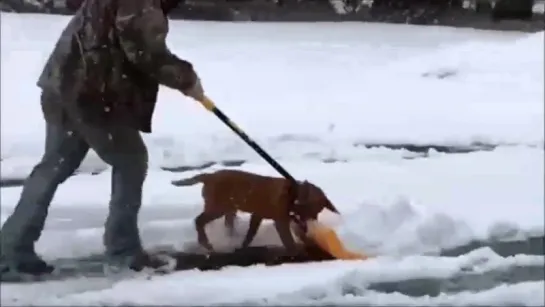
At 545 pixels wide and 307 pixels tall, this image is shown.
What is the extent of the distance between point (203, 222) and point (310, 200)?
0.46 feet

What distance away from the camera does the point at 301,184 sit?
3.04 feet

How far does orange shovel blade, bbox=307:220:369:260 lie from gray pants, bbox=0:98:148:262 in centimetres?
23

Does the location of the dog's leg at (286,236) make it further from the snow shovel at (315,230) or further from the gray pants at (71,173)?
the gray pants at (71,173)

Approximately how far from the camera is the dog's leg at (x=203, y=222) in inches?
36.1

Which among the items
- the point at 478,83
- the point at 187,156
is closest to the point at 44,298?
the point at 187,156

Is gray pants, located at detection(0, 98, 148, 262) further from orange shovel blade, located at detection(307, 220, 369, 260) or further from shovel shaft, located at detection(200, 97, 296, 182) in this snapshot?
orange shovel blade, located at detection(307, 220, 369, 260)

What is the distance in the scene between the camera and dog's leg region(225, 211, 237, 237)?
36.2 inches

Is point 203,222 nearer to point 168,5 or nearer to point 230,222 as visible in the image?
point 230,222

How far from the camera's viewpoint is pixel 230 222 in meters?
0.92

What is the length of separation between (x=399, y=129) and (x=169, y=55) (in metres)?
0.31

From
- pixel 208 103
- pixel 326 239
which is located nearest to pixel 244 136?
pixel 208 103

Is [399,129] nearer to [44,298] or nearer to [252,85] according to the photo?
[252,85]

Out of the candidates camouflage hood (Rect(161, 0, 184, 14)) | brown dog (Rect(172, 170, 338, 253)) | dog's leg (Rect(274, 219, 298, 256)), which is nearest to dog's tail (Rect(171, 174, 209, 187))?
brown dog (Rect(172, 170, 338, 253))

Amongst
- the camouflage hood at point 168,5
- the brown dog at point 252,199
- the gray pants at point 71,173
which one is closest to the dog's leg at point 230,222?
the brown dog at point 252,199
